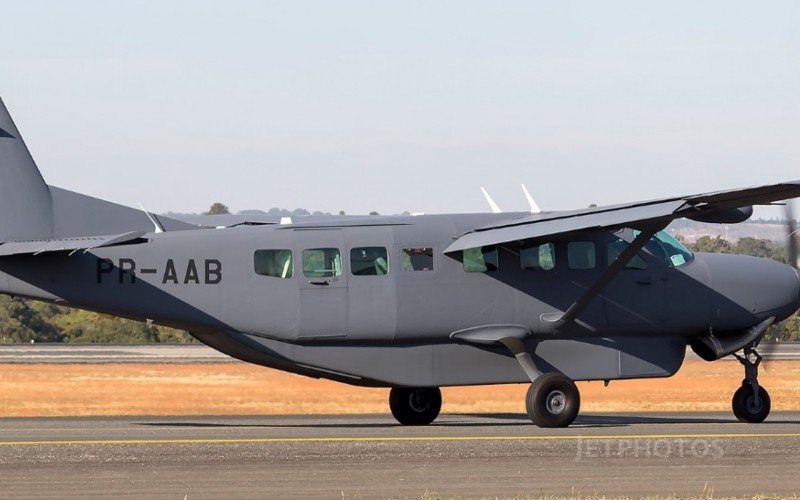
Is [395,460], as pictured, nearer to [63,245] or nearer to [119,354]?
[63,245]

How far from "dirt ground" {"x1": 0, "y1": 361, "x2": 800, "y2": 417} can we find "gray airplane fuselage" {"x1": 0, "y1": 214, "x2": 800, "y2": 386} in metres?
8.00

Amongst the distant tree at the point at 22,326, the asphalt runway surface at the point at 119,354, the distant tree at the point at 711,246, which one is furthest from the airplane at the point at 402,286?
the distant tree at the point at 711,246

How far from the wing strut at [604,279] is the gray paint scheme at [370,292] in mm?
130

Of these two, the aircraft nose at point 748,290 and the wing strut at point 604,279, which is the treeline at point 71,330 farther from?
the wing strut at point 604,279

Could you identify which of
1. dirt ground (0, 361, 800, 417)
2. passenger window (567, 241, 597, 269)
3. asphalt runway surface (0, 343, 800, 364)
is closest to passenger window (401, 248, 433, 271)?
passenger window (567, 241, 597, 269)

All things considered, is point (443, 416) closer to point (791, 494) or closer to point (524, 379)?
point (524, 379)

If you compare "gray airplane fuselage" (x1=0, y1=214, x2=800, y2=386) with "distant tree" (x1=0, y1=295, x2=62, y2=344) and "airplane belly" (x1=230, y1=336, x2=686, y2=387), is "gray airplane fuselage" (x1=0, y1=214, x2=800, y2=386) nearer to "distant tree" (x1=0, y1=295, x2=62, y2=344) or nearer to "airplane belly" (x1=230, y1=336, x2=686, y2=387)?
"airplane belly" (x1=230, y1=336, x2=686, y2=387)

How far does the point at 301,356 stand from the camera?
73.3ft

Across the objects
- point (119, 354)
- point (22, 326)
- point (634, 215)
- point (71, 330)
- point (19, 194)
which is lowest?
point (119, 354)

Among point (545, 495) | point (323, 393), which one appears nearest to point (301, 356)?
point (545, 495)

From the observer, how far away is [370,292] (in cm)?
2242

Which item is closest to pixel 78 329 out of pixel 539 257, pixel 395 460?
pixel 539 257

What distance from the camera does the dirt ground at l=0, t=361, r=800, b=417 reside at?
32719mm

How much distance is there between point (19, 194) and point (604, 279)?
32.1ft
